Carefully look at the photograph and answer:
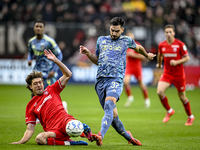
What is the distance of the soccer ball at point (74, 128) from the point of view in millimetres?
5434

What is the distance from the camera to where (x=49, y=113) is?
584cm

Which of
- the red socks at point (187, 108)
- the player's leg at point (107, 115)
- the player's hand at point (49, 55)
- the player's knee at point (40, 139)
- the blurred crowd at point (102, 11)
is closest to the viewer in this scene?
the player's leg at point (107, 115)

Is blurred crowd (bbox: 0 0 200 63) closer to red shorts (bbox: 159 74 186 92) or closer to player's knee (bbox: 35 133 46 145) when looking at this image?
red shorts (bbox: 159 74 186 92)

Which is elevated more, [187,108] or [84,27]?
[84,27]

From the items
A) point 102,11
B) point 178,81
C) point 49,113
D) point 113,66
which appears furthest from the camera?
point 102,11

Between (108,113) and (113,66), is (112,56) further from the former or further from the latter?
(108,113)

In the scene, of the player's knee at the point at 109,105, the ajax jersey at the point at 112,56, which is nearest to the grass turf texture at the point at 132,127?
the player's knee at the point at 109,105

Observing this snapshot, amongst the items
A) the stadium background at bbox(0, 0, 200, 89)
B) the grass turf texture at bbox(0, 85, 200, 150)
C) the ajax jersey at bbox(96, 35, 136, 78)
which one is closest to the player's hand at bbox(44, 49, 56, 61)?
the ajax jersey at bbox(96, 35, 136, 78)

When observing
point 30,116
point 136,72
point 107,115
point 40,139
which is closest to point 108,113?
point 107,115

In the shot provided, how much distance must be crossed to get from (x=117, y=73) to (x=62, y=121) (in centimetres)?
123

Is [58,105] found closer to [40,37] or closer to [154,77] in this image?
[40,37]

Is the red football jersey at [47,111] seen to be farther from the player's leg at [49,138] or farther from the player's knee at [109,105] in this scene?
the player's knee at [109,105]

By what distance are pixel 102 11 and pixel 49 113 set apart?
18.2 metres

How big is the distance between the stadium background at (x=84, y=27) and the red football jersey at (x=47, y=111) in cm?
1481
